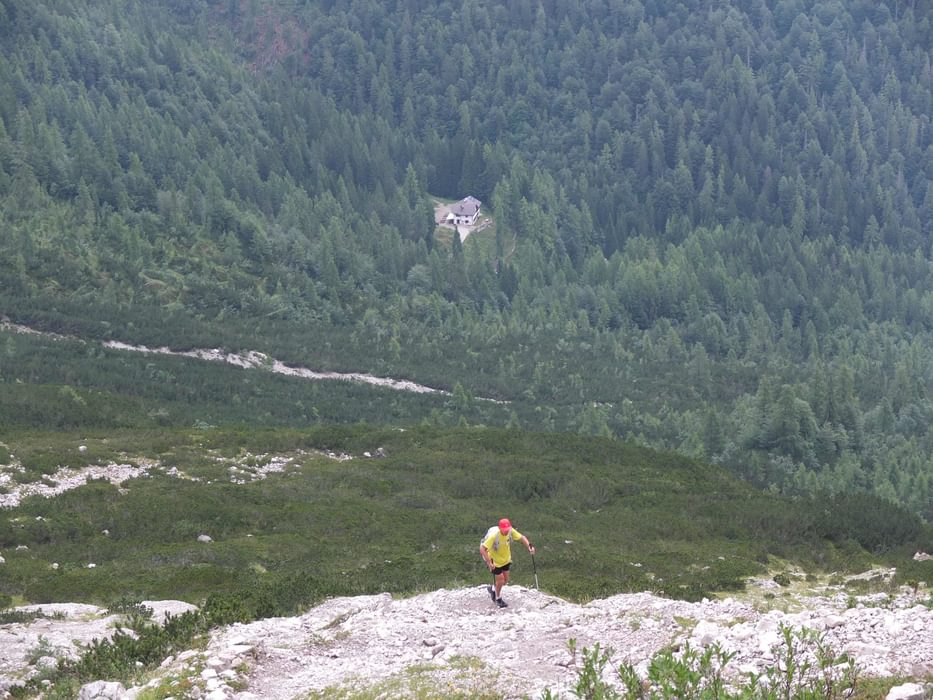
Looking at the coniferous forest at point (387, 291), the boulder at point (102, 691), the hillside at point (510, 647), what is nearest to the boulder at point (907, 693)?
the hillside at point (510, 647)

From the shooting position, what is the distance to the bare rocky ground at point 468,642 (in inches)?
947

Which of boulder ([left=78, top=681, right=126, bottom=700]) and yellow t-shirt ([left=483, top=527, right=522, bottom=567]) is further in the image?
yellow t-shirt ([left=483, top=527, right=522, bottom=567])

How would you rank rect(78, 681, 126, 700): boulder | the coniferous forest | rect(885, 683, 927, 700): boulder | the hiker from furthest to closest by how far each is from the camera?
the coniferous forest
the hiker
rect(78, 681, 126, 700): boulder
rect(885, 683, 927, 700): boulder

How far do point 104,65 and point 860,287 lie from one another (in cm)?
10044

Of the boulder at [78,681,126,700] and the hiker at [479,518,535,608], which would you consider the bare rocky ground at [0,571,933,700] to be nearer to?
the boulder at [78,681,126,700]

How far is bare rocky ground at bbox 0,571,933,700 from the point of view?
24.0m

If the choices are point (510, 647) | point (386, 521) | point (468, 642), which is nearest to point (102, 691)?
point (468, 642)

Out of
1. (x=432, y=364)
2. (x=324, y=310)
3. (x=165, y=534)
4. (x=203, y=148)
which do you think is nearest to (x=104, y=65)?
(x=203, y=148)

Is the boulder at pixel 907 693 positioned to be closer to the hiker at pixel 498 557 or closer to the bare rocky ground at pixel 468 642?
the bare rocky ground at pixel 468 642

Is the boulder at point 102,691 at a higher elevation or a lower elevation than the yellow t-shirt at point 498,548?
higher

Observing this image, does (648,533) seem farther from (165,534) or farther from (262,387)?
(262,387)

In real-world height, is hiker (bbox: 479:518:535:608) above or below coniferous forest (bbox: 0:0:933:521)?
above

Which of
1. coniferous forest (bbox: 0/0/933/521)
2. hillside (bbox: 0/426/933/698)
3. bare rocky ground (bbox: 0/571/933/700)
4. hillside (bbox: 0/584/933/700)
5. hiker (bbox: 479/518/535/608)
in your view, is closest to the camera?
hillside (bbox: 0/584/933/700)

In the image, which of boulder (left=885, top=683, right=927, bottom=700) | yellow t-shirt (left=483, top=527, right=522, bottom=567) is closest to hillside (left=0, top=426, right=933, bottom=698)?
yellow t-shirt (left=483, top=527, right=522, bottom=567)
